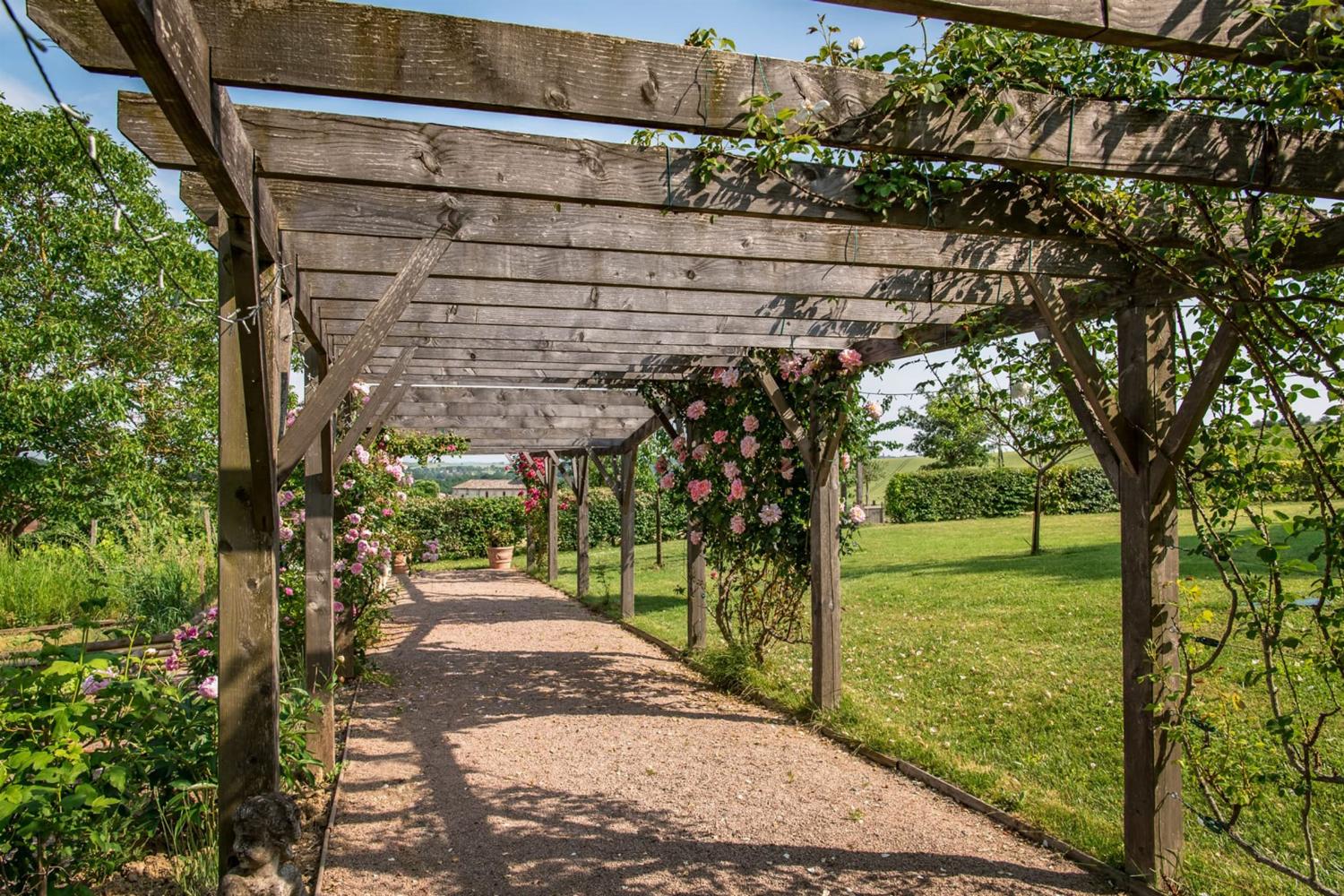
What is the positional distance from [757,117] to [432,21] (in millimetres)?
741

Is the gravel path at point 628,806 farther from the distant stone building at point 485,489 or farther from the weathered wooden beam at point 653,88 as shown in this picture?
the distant stone building at point 485,489

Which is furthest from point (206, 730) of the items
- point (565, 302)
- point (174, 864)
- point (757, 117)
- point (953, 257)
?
point (953, 257)

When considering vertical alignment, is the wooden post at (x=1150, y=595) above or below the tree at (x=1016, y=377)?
below

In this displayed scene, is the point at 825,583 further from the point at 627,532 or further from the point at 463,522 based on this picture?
the point at 463,522

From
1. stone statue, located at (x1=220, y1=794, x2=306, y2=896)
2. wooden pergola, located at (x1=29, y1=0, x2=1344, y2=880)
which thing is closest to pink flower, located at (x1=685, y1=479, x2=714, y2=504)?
wooden pergola, located at (x1=29, y1=0, x2=1344, y2=880)

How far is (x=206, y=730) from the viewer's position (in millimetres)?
3334

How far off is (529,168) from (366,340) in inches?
58.1

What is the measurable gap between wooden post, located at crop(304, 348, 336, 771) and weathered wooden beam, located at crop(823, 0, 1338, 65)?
4.16 metres

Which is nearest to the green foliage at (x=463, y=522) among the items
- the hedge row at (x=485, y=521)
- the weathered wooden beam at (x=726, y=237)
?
the hedge row at (x=485, y=521)

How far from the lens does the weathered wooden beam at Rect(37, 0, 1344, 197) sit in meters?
1.83

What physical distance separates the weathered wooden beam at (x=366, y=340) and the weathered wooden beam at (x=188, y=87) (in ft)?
2.69

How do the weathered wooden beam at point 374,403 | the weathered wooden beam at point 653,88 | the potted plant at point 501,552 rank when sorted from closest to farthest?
1. the weathered wooden beam at point 653,88
2. the weathered wooden beam at point 374,403
3. the potted plant at point 501,552

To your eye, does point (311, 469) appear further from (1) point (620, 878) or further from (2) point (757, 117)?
(2) point (757, 117)

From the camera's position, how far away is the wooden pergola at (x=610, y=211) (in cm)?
184
